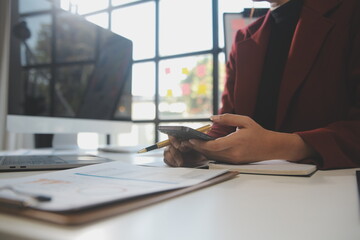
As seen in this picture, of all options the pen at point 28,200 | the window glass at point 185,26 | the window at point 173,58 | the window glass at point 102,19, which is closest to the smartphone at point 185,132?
the pen at point 28,200

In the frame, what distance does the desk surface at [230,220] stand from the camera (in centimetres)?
23

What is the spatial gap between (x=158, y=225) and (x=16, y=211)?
5.7 inches

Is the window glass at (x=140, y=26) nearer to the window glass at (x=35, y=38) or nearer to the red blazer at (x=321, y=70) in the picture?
the window glass at (x=35, y=38)

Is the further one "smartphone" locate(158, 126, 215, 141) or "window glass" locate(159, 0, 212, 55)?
"window glass" locate(159, 0, 212, 55)

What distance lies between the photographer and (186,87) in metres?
2.61

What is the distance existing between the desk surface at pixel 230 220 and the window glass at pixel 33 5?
96 centimetres

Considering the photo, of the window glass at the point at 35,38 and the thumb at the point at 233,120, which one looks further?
the window glass at the point at 35,38

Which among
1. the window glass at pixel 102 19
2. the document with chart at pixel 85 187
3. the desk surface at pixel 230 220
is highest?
the window glass at pixel 102 19

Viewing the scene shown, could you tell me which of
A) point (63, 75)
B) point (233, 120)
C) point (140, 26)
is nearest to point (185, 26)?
point (140, 26)

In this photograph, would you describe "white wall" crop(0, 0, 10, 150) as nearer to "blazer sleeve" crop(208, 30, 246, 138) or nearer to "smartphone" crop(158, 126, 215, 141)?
"blazer sleeve" crop(208, 30, 246, 138)

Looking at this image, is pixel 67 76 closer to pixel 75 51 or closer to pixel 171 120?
pixel 75 51

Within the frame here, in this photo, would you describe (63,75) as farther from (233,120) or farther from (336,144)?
(336,144)

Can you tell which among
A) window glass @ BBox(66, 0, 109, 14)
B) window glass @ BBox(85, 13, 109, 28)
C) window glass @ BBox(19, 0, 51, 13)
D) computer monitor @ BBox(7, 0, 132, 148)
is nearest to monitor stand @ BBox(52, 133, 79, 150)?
computer monitor @ BBox(7, 0, 132, 148)

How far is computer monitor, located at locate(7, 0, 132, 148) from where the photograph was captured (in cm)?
99
